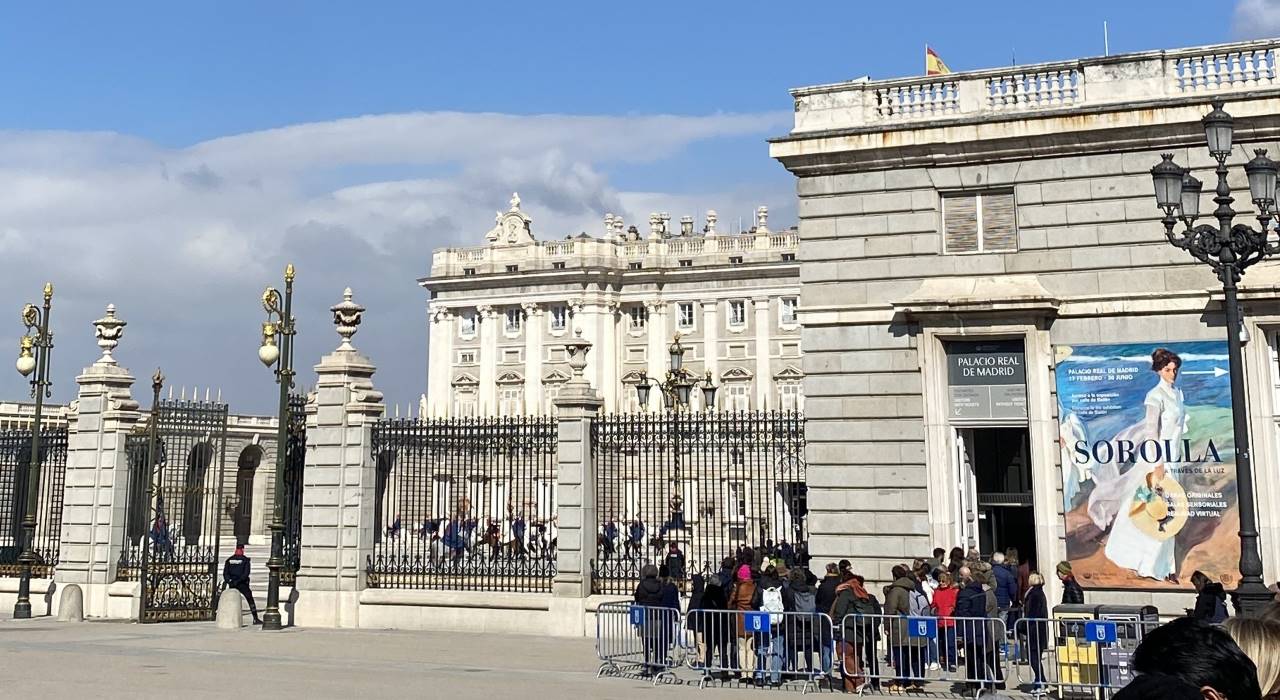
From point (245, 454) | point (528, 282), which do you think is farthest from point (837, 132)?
point (528, 282)

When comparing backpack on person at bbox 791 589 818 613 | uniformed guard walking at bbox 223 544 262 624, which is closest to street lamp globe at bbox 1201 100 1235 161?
backpack on person at bbox 791 589 818 613

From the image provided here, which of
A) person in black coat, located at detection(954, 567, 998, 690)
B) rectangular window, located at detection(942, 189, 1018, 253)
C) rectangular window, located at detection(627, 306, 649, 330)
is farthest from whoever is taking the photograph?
rectangular window, located at detection(627, 306, 649, 330)

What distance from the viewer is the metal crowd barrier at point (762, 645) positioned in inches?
607

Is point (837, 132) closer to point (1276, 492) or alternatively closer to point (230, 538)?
point (1276, 492)

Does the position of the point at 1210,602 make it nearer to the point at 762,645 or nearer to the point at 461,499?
the point at 762,645

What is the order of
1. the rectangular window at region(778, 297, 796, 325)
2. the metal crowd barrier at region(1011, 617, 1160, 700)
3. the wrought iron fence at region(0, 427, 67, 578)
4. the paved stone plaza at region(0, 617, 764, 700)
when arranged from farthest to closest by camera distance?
1. the rectangular window at region(778, 297, 796, 325)
2. the wrought iron fence at region(0, 427, 67, 578)
3. the paved stone plaza at region(0, 617, 764, 700)
4. the metal crowd barrier at region(1011, 617, 1160, 700)

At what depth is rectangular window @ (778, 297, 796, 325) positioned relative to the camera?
92812 mm

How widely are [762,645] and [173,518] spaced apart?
1391cm

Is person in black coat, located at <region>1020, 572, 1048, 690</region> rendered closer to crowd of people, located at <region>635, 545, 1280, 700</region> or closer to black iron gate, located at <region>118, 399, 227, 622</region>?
crowd of people, located at <region>635, 545, 1280, 700</region>

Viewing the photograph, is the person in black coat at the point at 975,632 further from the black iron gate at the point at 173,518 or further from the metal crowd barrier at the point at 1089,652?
the black iron gate at the point at 173,518

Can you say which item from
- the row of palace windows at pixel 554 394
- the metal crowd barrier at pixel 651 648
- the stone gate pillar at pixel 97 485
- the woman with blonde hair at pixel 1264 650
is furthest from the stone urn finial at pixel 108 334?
the row of palace windows at pixel 554 394

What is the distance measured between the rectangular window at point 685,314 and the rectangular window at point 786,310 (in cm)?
741

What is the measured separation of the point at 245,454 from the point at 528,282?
40.5m

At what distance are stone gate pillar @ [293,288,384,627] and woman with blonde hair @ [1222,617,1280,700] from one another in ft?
64.0
